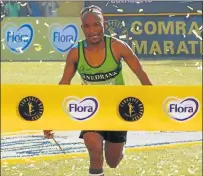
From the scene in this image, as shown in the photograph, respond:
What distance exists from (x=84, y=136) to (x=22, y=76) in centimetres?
298

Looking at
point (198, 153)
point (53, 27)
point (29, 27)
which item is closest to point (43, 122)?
point (29, 27)

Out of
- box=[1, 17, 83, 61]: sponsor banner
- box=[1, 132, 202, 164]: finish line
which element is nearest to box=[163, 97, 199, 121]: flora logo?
box=[1, 17, 83, 61]: sponsor banner

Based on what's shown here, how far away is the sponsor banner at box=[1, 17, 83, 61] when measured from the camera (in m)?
6.19

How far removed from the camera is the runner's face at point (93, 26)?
518cm

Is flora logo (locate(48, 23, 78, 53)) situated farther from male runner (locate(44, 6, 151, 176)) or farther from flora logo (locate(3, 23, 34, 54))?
male runner (locate(44, 6, 151, 176))

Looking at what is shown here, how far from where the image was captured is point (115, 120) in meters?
5.44

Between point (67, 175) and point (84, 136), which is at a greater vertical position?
point (84, 136)

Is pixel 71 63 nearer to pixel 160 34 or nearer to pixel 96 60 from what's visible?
pixel 96 60

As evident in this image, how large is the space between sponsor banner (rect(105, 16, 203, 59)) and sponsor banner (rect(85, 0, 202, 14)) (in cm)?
8

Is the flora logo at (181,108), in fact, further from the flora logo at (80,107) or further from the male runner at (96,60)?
the flora logo at (80,107)

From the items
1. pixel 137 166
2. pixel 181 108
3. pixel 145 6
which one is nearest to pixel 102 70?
pixel 181 108

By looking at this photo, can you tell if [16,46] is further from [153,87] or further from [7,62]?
[153,87]

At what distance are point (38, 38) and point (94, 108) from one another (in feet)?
3.98

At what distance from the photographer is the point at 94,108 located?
5492mm
